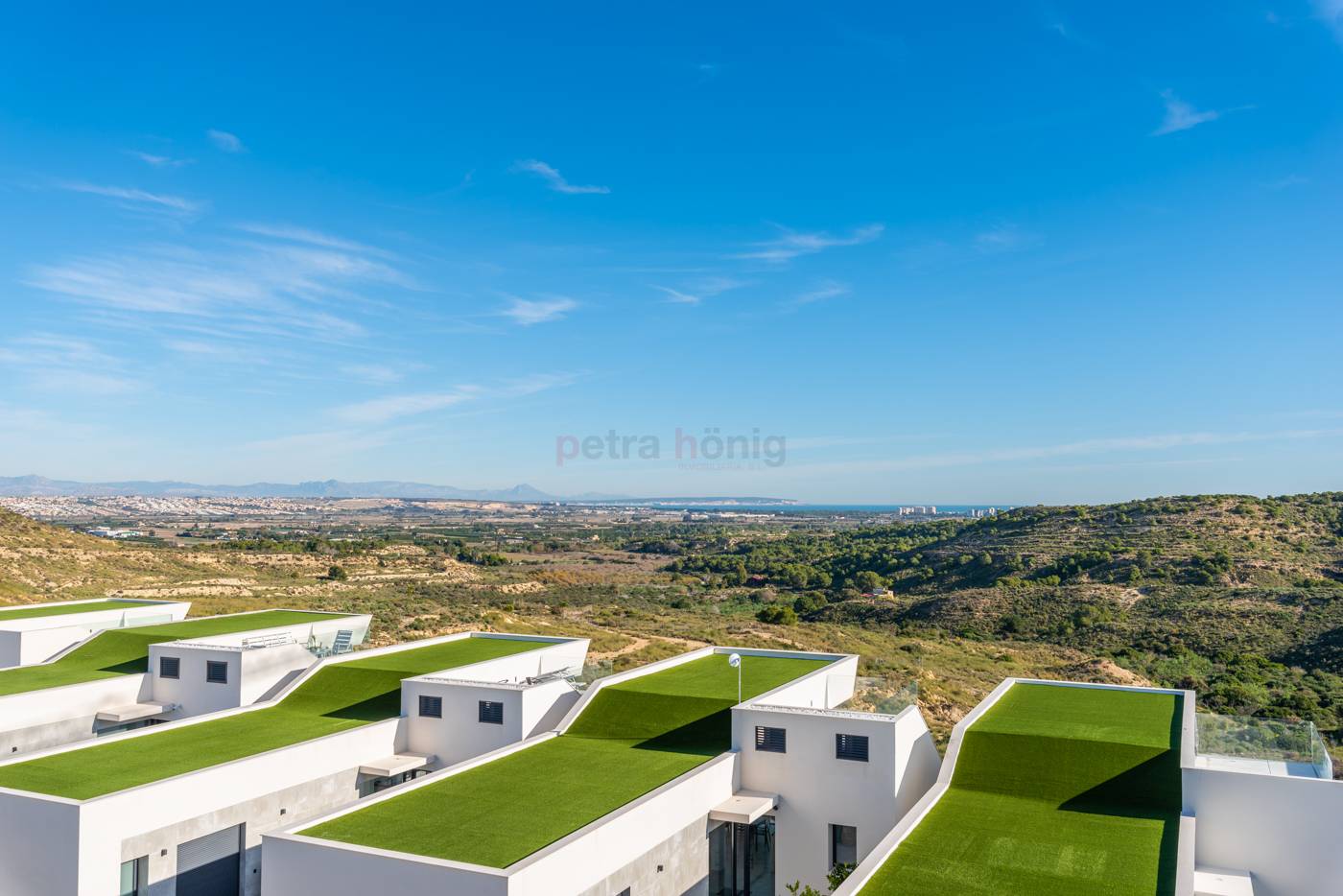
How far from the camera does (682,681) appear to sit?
22.5m

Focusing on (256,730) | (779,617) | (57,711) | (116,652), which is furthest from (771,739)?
(779,617)

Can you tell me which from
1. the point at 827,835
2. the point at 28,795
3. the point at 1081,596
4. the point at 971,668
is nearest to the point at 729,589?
the point at 1081,596

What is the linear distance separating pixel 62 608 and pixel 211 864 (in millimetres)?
21392

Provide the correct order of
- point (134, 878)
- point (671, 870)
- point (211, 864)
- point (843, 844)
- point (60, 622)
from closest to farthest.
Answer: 1. point (134, 878)
2. point (671, 870)
3. point (211, 864)
4. point (843, 844)
5. point (60, 622)

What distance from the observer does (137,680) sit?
78.2 ft

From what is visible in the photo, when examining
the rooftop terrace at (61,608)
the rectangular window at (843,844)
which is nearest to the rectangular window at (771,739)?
the rectangular window at (843,844)

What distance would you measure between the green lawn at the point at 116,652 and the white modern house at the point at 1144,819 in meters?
21.2

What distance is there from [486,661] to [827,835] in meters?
10.3

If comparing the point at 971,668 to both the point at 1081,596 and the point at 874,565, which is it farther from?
the point at 874,565

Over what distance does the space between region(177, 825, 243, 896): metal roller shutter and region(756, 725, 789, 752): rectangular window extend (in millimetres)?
9746

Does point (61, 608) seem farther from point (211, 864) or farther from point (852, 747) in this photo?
point (852, 747)

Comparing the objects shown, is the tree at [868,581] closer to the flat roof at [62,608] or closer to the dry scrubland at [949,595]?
the dry scrubland at [949,595]

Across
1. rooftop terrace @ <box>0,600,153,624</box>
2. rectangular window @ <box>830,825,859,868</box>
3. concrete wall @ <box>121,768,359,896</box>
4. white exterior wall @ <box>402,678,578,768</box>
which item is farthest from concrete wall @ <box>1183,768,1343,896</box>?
rooftop terrace @ <box>0,600,153,624</box>

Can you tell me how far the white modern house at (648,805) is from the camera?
12047 mm
